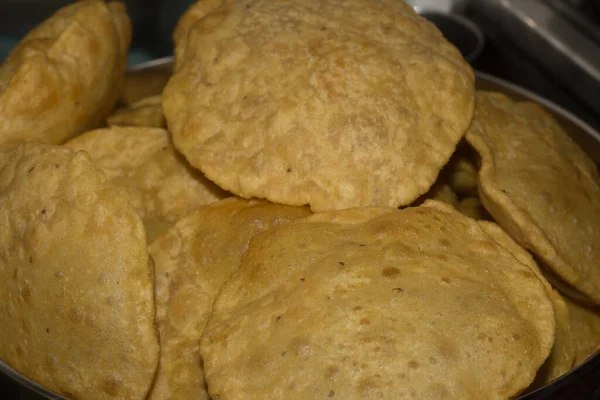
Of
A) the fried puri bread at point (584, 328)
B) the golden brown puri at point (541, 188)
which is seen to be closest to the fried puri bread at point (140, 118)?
the golden brown puri at point (541, 188)

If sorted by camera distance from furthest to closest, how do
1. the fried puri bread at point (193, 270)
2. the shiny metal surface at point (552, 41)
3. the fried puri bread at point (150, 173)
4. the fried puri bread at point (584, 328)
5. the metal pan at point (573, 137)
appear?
the shiny metal surface at point (552, 41)
the fried puri bread at point (150, 173)
the fried puri bread at point (584, 328)
the fried puri bread at point (193, 270)
the metal pan at point (573, 137)

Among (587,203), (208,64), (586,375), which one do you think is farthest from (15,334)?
(587,203)

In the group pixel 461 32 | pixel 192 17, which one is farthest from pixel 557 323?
pixel 461 32

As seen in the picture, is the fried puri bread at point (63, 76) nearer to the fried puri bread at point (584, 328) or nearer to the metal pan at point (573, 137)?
the metal pan at point (573, 137)

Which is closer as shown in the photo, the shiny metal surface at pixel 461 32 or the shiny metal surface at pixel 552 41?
the shiny metal surface at pixel 552 41

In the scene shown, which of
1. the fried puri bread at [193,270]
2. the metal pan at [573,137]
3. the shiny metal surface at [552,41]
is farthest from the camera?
the shiny metal surface at [552,41]

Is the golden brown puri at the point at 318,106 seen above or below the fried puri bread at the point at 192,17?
above

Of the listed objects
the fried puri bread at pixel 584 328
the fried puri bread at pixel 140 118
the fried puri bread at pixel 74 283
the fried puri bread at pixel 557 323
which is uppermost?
the fried puri bread at pixel 557 323

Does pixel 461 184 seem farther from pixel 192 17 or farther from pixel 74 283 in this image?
pixel 74 283
